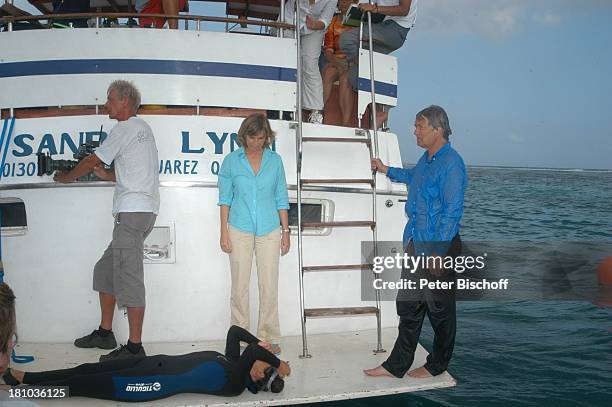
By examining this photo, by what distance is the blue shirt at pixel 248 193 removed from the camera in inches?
206

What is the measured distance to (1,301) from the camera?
7.18ft

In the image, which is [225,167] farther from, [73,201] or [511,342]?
[511,342]

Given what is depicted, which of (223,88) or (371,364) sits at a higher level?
(223,88)

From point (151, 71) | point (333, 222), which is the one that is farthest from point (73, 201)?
point (333, 222)

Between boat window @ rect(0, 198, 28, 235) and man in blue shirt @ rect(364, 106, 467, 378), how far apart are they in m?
3.01

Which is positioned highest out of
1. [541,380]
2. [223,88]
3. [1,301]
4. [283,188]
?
[223,88]

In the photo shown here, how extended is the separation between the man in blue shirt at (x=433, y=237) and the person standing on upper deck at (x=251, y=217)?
0.99 m

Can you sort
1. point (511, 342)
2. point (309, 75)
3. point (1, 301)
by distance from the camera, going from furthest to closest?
point (511, 342) → point (309, 75) → point (1, 301)

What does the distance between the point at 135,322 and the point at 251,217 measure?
1.14m

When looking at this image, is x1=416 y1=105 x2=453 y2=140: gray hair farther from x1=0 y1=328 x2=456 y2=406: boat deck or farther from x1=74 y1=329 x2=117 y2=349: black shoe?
x1=74 y1=329 x2=117 y2=349: black shoe

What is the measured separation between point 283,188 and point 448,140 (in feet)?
4.26

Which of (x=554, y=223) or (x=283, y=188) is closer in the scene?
(x=283, y=188)

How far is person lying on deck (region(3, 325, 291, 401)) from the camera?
442cm

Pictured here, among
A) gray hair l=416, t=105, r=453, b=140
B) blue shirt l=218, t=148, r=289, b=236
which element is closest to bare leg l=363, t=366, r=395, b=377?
blue shirt l=218, t=148, r=289, b=236
